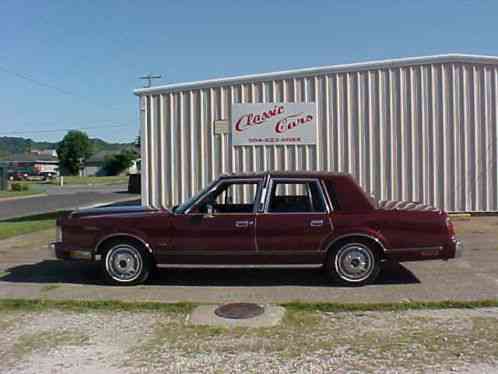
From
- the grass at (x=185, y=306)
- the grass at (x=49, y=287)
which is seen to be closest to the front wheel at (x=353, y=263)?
the grass at (x=185, y=306)

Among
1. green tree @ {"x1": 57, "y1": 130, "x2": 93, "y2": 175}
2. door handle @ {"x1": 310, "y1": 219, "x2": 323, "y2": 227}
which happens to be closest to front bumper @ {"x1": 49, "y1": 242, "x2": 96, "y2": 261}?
door handle @ {"x1": 310, "y1": 219, "x2": 323, "y2": 227}

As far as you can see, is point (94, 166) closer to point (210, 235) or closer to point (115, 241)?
point (115, 241)

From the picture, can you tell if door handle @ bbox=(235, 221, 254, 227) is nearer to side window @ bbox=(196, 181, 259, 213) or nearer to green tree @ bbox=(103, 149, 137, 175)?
side window @ bbox=(196, 181, 259, 213)

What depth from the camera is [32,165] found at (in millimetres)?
119250

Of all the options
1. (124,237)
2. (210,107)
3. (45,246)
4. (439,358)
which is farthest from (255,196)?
(210,107)

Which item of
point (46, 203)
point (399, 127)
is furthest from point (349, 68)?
point (46, 203)

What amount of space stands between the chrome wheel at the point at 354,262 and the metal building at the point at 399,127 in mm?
6920

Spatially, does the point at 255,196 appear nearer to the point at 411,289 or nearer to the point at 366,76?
the point at 411,289

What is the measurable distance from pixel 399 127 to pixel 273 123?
324cm

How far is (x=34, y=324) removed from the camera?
5715 millimetres

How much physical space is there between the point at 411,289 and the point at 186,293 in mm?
2924

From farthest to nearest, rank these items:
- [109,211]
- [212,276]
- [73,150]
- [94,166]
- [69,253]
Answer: [94,166] < [73,150] < [212,276] < [109,211] < [69,253]

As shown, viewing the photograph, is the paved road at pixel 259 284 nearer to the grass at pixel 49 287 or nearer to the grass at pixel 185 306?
the grass at pixel 49 287

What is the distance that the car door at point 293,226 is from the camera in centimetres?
720
